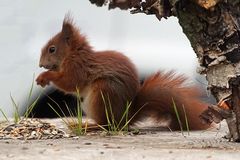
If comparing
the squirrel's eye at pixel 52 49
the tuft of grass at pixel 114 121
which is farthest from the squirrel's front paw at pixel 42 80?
the tuft of grass at pixel 114 121

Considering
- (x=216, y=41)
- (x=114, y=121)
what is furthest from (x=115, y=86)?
(x=216, y=41)

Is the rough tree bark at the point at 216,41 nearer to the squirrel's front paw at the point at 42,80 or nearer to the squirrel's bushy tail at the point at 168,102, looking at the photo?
the squirrel's bushy tail at the point at 168,102

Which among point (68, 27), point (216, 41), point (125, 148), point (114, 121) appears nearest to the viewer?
point (125, 148)

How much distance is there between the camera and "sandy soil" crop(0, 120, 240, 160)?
326 centimetres

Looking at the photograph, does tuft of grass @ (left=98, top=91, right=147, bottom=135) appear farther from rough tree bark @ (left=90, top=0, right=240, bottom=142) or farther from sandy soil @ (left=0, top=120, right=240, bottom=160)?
rough tree bark @ (left=90, top=0, right=240, bottom=142)

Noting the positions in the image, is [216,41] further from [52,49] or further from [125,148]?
[52,49]

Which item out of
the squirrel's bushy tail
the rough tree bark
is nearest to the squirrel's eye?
the squirrel's bushy tail

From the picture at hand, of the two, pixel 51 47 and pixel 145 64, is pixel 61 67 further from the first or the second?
pixel 145 64

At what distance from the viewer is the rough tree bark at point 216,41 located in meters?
3.86

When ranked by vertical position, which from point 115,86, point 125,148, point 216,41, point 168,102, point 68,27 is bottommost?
point 125,148

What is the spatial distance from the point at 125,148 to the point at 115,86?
1.49m

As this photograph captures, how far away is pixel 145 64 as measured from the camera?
6.99 metres

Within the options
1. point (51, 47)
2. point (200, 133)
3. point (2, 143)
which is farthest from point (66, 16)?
point (2, 143)

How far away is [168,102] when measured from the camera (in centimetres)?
530
